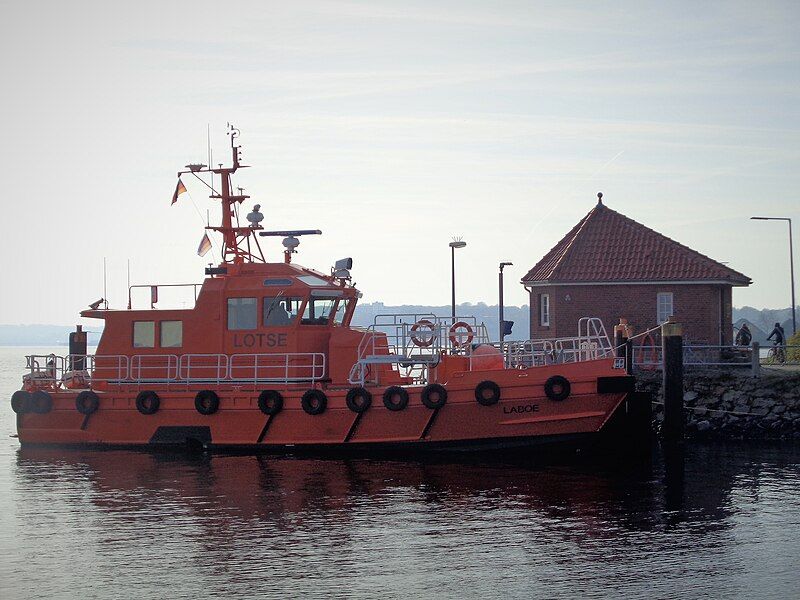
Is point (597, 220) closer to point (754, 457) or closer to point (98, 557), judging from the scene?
point (754, 457)

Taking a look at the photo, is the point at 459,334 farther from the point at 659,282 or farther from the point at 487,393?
the point at 659,282

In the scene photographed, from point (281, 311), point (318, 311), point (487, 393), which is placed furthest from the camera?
point (318, 311)

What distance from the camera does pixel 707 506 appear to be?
54.4 feet

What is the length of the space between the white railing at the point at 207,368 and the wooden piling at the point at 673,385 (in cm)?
752

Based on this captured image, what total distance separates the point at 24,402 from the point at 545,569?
46.8ft

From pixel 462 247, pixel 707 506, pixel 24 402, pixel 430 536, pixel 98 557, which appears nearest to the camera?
pixel 98 557

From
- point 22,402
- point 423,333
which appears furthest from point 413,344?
point 22,402

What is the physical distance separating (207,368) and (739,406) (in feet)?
42.9

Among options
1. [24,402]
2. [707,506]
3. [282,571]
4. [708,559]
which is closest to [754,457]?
[707,506]

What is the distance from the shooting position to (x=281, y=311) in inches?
846

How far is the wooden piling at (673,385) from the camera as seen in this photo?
74.5ft

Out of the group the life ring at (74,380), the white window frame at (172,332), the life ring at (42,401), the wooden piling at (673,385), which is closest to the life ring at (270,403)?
the white window frame at (172,332)

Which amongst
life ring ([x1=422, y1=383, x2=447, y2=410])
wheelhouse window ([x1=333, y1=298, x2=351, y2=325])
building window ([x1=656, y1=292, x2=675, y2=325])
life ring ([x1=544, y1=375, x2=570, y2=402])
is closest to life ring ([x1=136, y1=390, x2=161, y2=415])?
wheelhouse window ([x1=333, y1=298, x2=351, y2=325])

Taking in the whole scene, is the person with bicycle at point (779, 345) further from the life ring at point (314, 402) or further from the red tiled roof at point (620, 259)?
the life ring at point (314, 402)
